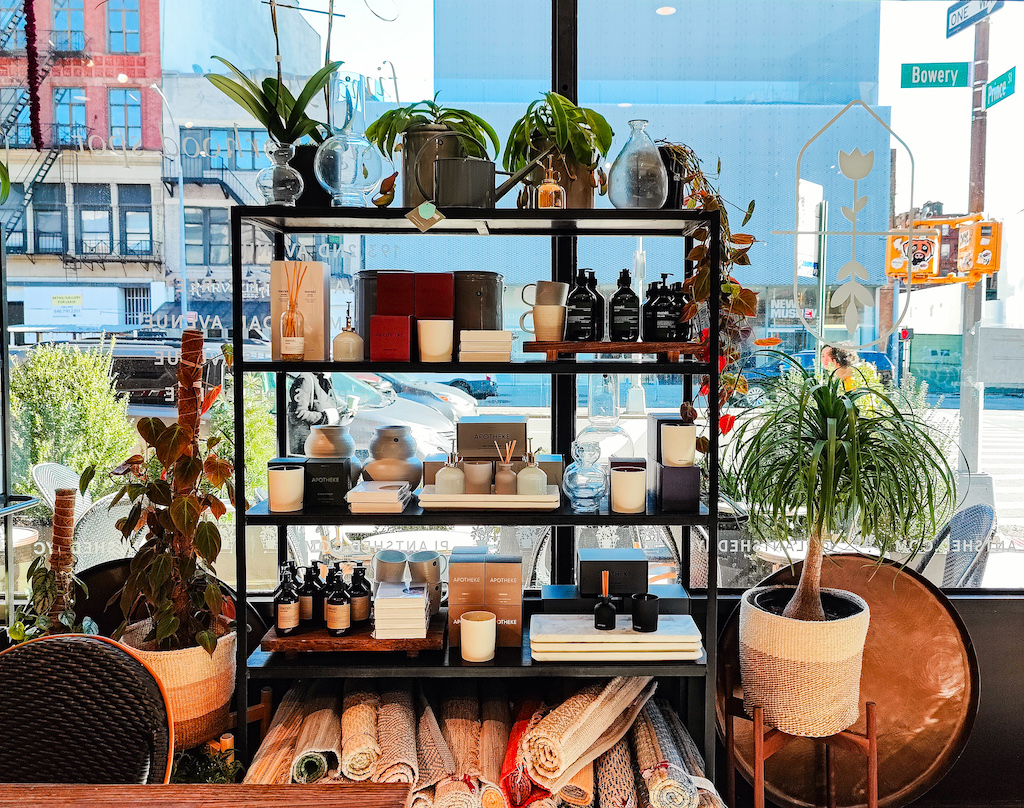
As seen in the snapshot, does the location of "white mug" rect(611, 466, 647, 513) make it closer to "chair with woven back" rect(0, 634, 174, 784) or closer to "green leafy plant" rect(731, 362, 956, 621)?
"green leafy plant" rect(731, 362, 956, 621)

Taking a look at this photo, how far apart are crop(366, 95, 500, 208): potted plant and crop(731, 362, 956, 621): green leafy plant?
115 centimetres

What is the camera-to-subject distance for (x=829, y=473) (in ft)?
7.42

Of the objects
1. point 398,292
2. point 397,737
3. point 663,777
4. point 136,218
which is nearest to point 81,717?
point 397,737

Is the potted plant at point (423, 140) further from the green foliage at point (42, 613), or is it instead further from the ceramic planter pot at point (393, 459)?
the green foliage at point (42, 613)

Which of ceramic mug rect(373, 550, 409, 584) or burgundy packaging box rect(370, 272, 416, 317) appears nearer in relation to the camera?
burgundy packaging box rect(370, 272, 416, 317)

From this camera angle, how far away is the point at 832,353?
2.83 metres

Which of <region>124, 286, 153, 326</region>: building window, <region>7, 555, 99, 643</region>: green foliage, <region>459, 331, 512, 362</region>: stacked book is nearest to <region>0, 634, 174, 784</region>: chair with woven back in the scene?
<region>7, 555, 99, 643</region>: green foliage

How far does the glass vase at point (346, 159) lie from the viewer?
2.24 metres

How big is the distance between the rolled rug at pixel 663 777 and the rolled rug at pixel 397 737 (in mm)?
602

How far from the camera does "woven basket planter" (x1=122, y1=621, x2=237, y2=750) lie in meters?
2.33

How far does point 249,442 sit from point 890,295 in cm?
222

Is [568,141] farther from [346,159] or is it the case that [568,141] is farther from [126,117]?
[126,117]

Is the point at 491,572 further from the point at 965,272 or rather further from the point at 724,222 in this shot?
the point at 965,272

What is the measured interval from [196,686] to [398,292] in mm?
→ 1264
